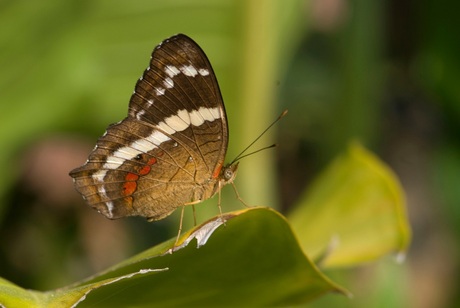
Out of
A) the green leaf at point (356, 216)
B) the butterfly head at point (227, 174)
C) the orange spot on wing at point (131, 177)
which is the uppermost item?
Result: the orange spot on wing at point (131, 177)

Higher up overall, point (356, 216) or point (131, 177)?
point (131, 177)

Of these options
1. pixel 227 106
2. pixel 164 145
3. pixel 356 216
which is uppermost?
pixel 164 145

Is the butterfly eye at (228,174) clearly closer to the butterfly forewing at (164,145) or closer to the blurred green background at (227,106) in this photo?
the butterfly forewing at (164,145)

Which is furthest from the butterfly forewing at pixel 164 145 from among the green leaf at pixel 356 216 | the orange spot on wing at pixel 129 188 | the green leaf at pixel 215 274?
the green leaf at pixel 215 274

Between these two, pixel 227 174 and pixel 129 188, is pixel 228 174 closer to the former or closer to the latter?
pixel 227 174

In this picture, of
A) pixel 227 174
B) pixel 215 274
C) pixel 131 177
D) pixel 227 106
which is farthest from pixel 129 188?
pixel 227 106

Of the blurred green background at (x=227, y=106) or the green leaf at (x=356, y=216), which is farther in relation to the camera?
the blurred green background at (x=227, y=106)

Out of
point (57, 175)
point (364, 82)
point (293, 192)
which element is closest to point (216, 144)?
point (364, 82)
